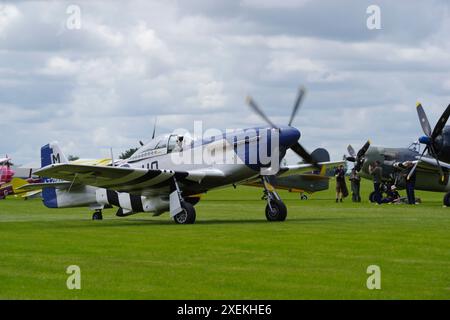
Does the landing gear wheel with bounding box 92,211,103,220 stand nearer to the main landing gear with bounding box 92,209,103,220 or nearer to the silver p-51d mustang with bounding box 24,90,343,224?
the main landing gear with bounding box 92,209,103,220

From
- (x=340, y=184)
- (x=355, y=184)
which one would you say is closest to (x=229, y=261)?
(x=340, y=184)

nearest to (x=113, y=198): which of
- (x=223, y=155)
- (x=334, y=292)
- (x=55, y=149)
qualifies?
(x=55, y=149)

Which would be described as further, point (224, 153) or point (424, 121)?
point (424, 121)

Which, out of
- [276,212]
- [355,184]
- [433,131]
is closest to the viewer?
[276,212]

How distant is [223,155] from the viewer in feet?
79.9

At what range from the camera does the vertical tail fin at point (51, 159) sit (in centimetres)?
2855

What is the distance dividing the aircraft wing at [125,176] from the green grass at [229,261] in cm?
159

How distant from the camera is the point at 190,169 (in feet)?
82.0

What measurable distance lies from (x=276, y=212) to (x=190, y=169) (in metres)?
2.76

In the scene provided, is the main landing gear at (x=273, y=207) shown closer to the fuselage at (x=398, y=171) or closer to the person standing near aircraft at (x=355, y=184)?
the fuselage at (x=398, y=171)

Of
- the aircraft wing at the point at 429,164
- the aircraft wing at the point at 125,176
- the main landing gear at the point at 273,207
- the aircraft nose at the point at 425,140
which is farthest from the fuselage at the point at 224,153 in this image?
the aircraft wing at the point at 429,164

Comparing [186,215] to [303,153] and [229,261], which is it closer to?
[303,153]

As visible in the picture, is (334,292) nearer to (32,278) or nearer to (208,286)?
(208,286)
